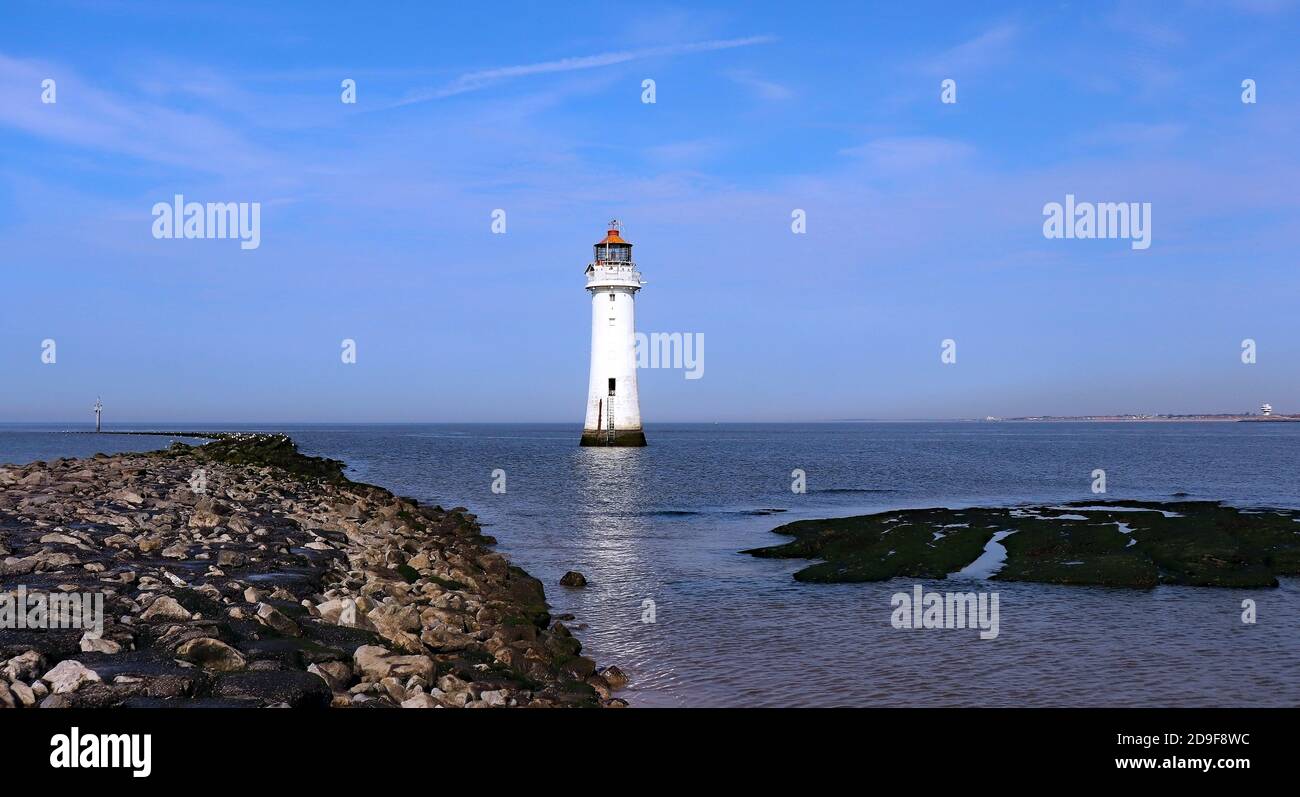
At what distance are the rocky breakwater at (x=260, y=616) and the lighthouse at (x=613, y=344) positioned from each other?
4641cm

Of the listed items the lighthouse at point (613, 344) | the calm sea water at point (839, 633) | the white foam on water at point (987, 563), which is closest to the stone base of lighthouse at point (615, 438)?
the lighthouse at point (613, 344)

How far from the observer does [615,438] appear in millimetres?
71375

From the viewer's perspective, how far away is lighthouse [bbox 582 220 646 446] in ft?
224

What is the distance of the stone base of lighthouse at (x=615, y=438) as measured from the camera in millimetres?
71188

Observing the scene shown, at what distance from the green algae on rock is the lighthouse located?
130 ft

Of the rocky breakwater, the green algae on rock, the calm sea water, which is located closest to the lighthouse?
the calm sea water

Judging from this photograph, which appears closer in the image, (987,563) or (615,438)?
(987,563)

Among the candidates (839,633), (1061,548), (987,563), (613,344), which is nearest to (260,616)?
(839,633)

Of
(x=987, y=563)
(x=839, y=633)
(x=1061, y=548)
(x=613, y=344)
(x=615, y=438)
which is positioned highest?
(x=613, y=344)

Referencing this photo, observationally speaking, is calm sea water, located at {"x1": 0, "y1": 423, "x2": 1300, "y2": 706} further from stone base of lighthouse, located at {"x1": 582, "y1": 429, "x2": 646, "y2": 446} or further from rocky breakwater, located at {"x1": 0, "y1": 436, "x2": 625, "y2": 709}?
stone base of lighthouse, located at {"x1": 582, "y1": 429, "x2": 646, "y2": 446}

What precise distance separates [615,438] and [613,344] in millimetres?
7735

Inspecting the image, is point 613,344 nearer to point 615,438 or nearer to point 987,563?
point 615,438
